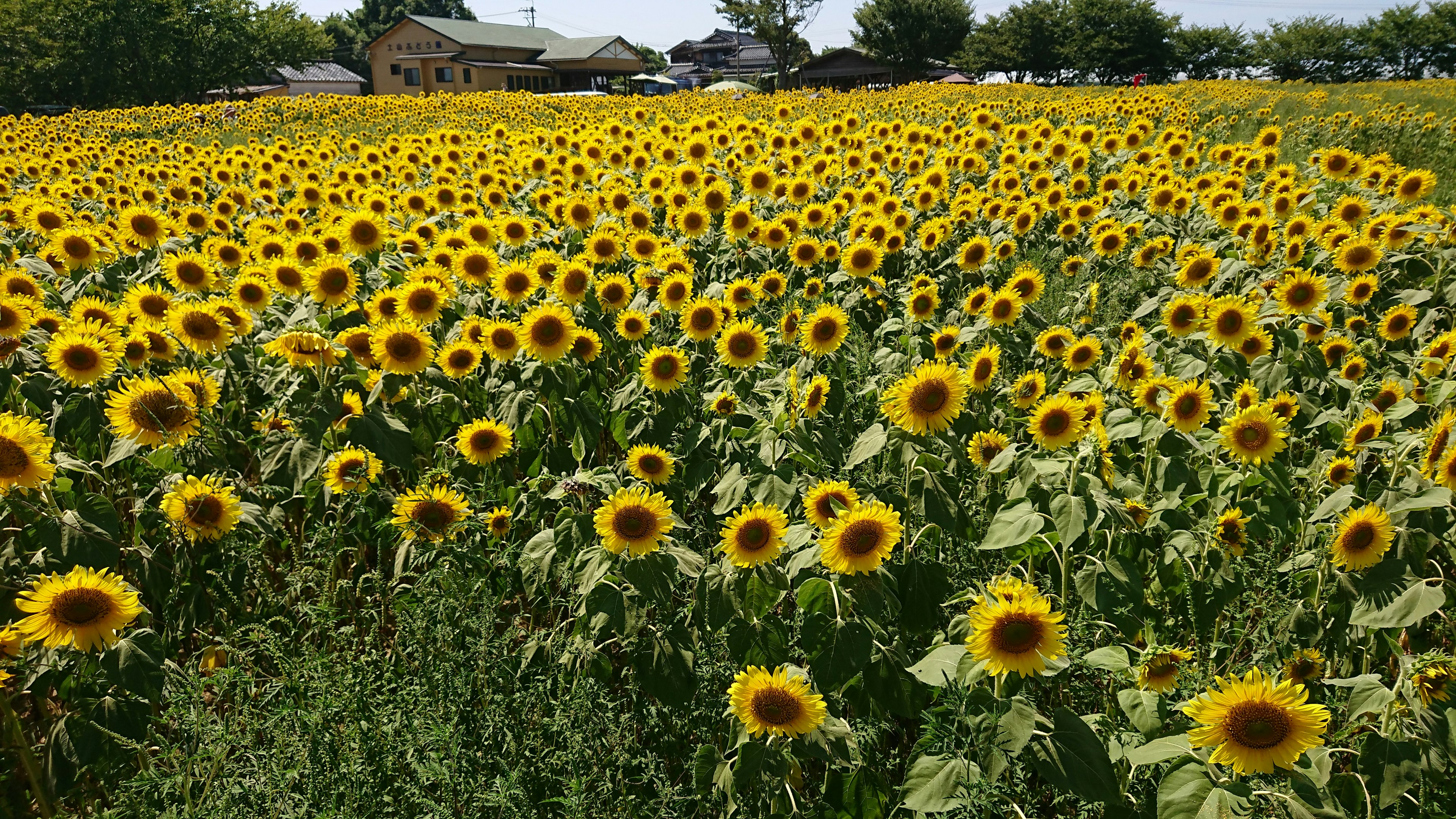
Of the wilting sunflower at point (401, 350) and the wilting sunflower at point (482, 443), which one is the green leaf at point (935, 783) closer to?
the wilting sunflower at point (482, 443)

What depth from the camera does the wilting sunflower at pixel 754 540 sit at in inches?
79.3

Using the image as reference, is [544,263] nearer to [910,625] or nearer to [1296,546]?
[910,625]

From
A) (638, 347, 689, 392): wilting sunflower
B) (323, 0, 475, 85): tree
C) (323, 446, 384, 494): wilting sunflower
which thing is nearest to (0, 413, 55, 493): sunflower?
(323, 446, 384, 494): wilting sunflower

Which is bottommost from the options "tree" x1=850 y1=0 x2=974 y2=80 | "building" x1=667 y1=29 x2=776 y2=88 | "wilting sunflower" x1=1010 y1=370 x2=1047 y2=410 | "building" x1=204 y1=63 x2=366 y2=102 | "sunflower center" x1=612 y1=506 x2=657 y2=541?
"sunflower center" x1=612 y1=506 x2=657 y2=541

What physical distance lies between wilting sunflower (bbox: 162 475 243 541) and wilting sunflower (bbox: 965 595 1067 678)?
243 centimetres

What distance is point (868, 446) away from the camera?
2.26m

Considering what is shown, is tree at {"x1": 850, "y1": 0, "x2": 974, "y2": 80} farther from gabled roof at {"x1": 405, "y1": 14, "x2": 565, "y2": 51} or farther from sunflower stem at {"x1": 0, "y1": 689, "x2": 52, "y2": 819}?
sunflower stem at {"x1": 0, "y1": 689, "x2": 52, "y2": 819}

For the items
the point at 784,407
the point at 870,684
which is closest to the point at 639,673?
the point at 870,684

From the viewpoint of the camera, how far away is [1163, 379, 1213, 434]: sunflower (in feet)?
8.55

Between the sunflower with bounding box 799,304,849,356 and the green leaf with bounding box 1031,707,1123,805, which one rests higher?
the sunflower with bounding box 799,304,849,356

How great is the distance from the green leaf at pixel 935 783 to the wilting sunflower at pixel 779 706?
0.82 ft

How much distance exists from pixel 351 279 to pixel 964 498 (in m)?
3.20

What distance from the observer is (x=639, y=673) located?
2168 millimetres

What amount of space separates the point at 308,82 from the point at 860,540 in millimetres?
85368
